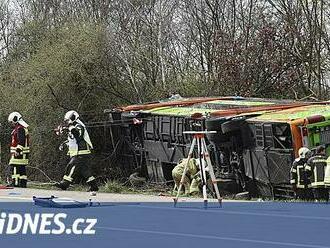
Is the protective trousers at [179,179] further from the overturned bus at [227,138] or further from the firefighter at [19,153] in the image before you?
the firefighter at [19,153]

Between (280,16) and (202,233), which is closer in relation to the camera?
(202,233)

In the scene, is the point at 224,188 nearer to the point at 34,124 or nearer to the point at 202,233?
the point at 202,233

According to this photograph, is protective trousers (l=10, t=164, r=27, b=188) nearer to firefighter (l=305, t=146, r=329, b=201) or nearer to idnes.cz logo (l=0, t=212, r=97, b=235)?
idnes.cz logo (l=0, t=212, r=97, b=235)

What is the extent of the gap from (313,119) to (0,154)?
43.2ft

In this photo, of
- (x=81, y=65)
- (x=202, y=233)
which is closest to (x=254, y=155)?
(x=202, y=233)

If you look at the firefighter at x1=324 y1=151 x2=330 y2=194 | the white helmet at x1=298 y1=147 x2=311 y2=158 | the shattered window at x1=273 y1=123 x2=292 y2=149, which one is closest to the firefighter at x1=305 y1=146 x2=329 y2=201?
the firefighter at x1=324 y1=151 x2=330 y2=194

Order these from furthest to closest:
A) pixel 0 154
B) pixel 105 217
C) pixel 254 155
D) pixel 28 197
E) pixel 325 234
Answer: pixel 0 154
pixel 254 155
pixel 28 197
pixel 105 217
pixel 325 234

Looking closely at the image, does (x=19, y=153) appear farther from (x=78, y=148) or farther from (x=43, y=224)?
(x=43, y=224)

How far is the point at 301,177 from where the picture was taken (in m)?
13.7

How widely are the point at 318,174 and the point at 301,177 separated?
0.47m

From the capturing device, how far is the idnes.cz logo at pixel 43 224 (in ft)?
30.7

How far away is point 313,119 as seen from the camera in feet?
47.5

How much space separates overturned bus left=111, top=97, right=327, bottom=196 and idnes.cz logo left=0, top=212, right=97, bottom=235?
378 cm

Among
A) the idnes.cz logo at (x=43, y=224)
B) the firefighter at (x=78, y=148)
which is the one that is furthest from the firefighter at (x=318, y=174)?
the idnes.cz logo at (x=43, y=224)
